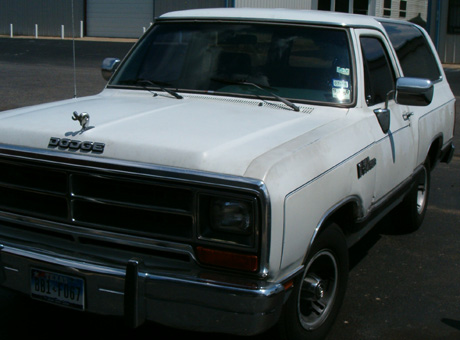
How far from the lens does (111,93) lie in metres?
4.94

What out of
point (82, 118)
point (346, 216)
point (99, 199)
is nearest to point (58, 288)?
point (99, 199)

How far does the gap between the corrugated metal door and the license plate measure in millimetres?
35545

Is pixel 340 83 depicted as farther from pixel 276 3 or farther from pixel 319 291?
pixel 276 3

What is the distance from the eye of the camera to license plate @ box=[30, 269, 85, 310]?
3.33 metres

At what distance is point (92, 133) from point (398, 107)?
2.54 metres

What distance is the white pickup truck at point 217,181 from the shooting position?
3162mm

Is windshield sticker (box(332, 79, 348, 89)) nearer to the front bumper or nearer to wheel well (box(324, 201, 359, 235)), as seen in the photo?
wheel well (box(324, 201, 359, 235))

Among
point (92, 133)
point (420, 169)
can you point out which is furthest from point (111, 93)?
point (420, 169)

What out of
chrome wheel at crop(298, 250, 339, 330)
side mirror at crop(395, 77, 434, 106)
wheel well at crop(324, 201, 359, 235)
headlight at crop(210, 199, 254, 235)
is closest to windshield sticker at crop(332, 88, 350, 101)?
side mirror at crop(395, 77, 434, 106)

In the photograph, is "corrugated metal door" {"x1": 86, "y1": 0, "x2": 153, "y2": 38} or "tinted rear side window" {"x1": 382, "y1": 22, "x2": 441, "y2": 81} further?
"corrugated metal door" {"x1": 86, "y1": 0, "x2": 153, "y2": 38}

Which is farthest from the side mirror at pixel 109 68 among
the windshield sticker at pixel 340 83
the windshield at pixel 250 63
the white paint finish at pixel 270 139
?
the windshield sticker at pixel 340 83

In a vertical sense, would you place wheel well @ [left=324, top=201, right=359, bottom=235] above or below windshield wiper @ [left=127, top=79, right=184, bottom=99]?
below

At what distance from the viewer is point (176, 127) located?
3721mm

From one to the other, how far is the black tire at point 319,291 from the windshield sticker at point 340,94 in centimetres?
101
